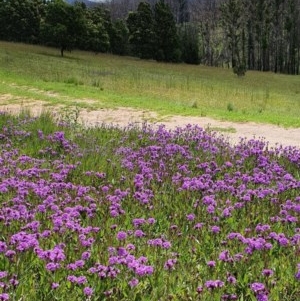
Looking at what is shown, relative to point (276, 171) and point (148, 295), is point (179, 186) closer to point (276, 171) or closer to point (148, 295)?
point (276, 171)

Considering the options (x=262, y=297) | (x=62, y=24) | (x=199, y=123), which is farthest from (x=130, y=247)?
(x=62, y=24)

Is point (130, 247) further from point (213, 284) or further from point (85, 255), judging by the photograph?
point (213, 284)

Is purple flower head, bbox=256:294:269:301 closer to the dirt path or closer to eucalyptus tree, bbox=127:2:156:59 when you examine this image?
the dirt path

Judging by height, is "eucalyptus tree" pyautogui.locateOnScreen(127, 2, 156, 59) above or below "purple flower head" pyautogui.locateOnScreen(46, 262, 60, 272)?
above

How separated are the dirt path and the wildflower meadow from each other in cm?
558

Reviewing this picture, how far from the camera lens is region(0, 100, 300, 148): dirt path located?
14.1 meters

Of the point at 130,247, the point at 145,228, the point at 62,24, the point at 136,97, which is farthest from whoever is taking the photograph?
the point at 62,24

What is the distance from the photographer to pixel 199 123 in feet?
54.3

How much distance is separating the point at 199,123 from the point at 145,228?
38.4 ft

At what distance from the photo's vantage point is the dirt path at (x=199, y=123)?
14.1 meters

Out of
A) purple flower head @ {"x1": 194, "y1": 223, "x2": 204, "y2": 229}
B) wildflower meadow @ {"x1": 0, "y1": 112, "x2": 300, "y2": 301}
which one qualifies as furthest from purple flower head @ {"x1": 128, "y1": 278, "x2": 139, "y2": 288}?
purple flower head @ {"x1": 194, "y1": 223, "x2": 204, "y2": 229}

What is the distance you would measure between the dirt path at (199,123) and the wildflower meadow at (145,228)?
5.58 meters

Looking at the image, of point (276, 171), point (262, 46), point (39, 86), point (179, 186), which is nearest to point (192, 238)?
point (179, 186)

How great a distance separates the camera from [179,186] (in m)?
6.46
